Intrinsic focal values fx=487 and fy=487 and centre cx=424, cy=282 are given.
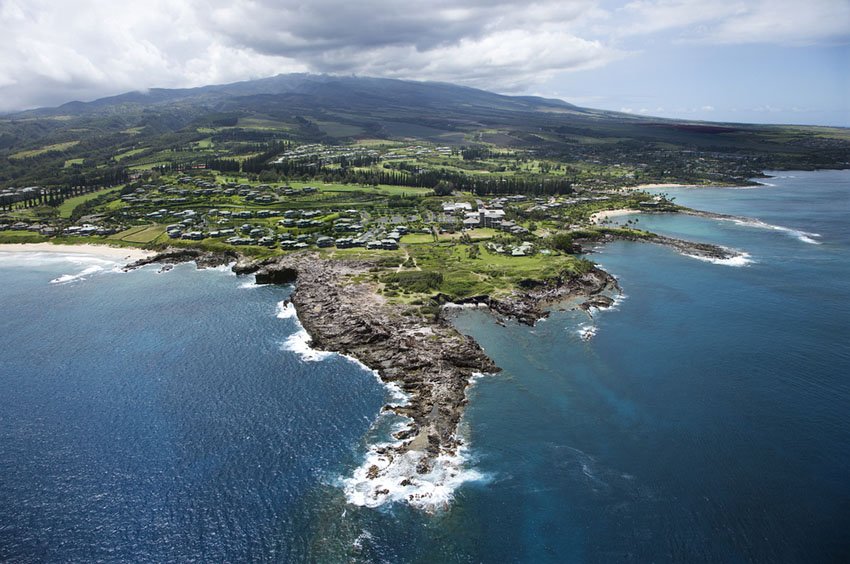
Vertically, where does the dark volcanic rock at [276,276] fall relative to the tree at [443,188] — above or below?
below

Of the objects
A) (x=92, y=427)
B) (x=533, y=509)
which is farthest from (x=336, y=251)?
(x=533, y=509)

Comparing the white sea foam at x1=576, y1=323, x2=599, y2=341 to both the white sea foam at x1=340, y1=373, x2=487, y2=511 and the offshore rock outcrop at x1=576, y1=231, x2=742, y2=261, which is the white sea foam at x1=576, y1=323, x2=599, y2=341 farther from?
the offshore rock outcrop at x1=576, y1=231, x2=742, y2=261

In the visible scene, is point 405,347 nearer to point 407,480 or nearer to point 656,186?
point 407,480

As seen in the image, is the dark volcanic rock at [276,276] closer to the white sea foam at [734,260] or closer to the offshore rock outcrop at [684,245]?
the offshore rock outcrop at [684,245]

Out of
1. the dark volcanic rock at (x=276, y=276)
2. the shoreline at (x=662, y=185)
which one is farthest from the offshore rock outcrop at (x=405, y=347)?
the shoreline at (x=662, y=185)

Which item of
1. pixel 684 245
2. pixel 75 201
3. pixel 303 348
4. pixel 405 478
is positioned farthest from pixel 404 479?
pixel 75 201

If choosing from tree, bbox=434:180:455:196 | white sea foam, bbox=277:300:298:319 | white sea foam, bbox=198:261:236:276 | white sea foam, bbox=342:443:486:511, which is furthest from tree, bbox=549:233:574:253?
white sea foam, bbox=342:443:486:511

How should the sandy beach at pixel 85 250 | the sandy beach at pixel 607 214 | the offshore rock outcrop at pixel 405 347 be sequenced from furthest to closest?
the sandy beach at pixel 607 214 < the sandy beach at pixel 85 250 < the offshore rock outcrop at pixel 405 347
